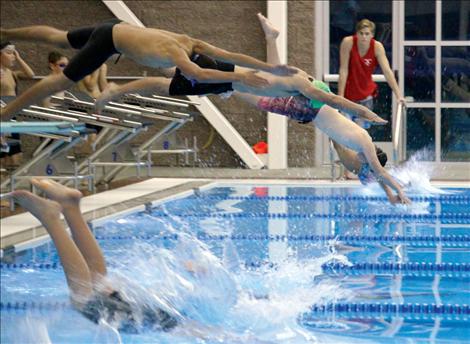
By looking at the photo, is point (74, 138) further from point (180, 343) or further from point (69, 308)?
point (180, 343)

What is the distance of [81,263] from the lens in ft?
14.3

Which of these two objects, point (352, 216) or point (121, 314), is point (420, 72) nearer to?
point (352, 216)

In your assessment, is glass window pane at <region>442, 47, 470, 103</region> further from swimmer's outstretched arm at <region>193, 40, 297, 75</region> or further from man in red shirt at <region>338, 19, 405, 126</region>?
swimmer's outstretched arm at <region>193, 40, 297, 75</region>

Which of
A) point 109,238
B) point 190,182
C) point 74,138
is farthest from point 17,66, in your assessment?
point 109,238

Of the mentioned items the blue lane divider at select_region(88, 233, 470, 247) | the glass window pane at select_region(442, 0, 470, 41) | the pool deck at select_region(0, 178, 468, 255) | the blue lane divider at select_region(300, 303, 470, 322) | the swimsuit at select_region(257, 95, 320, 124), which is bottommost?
the blue lane divider at select_region(300, 303, 470, 322)

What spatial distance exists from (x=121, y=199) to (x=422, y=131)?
5153 mm

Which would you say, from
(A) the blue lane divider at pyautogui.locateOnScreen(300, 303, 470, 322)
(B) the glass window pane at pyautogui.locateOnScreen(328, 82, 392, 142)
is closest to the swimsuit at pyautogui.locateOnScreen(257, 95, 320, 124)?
(A) the blue lane divider at pyautogui.locateOnScreen(300, 303, 470, 322)

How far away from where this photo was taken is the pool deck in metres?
6.49

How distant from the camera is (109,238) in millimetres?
7062

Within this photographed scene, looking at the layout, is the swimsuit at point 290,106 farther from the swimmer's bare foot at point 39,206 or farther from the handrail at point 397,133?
the handrail at point 397,133

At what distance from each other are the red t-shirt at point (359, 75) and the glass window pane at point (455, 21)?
267 centimetres

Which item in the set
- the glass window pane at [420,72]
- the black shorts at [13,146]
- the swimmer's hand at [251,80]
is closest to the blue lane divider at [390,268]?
the swimmer's hand at [251,80]

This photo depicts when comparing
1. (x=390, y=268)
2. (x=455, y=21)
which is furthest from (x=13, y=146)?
(x=455, y=21)

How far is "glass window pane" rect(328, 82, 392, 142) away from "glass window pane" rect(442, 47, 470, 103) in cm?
69
